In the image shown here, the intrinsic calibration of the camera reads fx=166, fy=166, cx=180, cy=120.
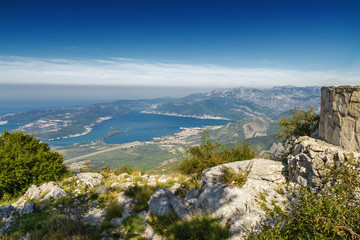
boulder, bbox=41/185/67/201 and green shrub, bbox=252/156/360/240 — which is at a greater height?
green shrub, bbox=252/156/360/240

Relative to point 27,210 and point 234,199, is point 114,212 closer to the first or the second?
point 27,210

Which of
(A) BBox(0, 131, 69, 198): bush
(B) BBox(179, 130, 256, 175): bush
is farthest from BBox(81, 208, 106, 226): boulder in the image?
(A) BBox(0, 131, 69, 198): bush

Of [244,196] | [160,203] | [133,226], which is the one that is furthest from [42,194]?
[244,196]

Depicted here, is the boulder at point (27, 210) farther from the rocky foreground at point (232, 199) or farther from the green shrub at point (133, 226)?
the green shrub at point (133, 226)

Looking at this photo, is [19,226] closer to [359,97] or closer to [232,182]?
[232,182]

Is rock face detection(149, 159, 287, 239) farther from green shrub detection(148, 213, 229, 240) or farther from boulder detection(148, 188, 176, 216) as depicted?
green shrub detection(148, 213, 229, 240)

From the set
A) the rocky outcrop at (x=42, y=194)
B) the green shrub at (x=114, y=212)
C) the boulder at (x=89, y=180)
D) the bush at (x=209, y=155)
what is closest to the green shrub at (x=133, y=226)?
the green shrub at (x=114, y=212)
